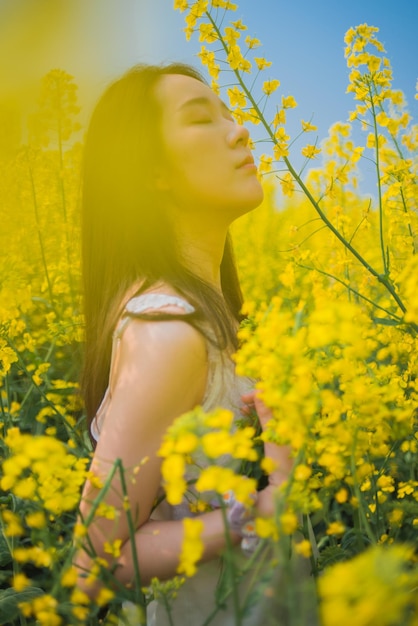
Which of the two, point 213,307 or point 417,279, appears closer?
point 417,279

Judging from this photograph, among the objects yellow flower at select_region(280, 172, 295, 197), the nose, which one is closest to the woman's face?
the nose

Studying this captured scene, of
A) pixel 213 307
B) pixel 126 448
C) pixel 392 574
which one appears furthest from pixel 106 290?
pixel 392 574

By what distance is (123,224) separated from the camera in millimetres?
1454

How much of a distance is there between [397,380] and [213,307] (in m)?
0.51

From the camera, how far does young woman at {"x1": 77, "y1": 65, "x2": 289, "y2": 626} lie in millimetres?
1052

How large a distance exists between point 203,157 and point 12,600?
0.94 m

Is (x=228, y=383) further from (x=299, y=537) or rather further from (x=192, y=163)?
(x=192, y=163)

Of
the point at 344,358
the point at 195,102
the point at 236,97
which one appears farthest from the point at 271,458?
the point at 236,97

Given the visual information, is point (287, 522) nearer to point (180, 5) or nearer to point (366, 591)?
point (366, 591)

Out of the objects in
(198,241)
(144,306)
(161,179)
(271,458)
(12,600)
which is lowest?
(12,600)

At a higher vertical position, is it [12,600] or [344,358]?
[344,358]

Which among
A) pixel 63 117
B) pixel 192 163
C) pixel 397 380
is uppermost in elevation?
pixel 63 117

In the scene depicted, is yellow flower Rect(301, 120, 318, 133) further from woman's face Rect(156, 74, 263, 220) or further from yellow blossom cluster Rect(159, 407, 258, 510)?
yellow blossom cluster Rect(159, 407, 258, 510)

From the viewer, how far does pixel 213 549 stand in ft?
3.48
